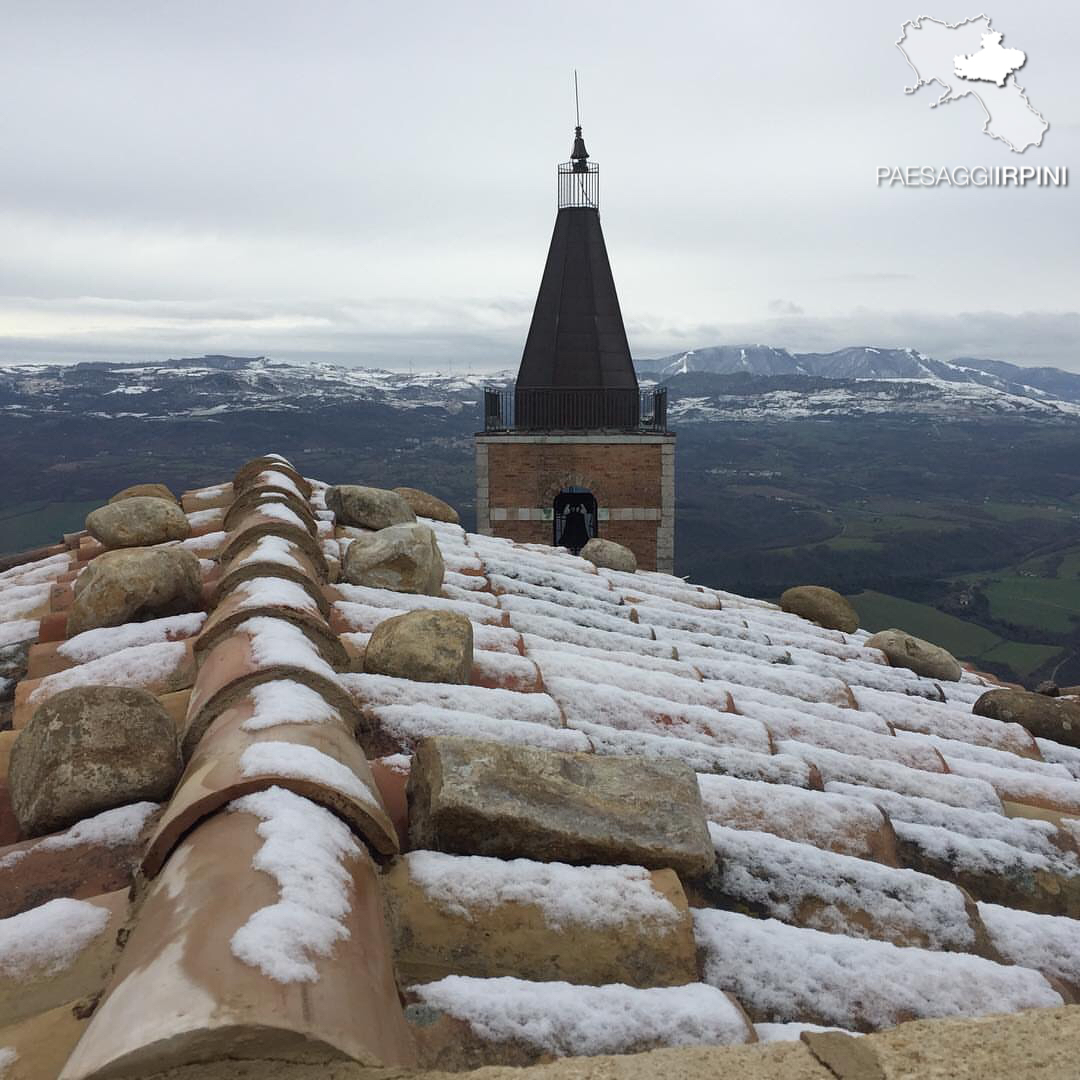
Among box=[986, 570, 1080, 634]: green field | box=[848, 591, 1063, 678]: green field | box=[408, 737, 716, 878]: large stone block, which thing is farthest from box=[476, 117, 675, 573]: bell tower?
box=[986, 570, 1080, 634]: green field

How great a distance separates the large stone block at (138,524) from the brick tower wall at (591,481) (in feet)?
39.3

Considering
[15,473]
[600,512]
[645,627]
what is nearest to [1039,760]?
[645,627]

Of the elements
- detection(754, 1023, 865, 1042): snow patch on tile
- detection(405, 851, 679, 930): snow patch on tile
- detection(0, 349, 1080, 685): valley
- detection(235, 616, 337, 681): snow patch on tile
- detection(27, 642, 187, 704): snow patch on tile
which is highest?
detection(235, 616, 337, 681): snow patch on tile

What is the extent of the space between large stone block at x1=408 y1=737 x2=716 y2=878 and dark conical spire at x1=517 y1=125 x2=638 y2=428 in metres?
15.1

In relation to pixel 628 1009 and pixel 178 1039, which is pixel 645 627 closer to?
pixel 628 1009

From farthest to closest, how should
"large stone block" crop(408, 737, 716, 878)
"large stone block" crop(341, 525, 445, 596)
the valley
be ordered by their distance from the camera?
the valley, "large stone block" crop(341, 525, 445, 596), "large stone block" crop(408, 737, 716, 878)

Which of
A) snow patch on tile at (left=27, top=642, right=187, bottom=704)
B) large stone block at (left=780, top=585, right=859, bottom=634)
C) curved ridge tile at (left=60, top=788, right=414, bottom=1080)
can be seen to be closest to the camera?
curved ridge tile at (left=60, top=788, right=414, bottom=1080)

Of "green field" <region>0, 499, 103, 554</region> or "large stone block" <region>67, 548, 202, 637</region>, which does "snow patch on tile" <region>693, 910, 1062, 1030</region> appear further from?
"green field" <region>0, 499, 103, 554</region>

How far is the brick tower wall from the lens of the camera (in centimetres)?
1709

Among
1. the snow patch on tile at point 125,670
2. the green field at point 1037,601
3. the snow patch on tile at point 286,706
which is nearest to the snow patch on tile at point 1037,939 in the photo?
the snow patch on tile at point 286,706

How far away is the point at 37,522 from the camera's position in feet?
333

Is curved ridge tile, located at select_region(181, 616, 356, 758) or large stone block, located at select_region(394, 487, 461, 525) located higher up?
curved ridge tile, located at select_region(181, 616, 356, 758)

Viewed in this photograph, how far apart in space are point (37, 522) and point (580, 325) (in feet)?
337

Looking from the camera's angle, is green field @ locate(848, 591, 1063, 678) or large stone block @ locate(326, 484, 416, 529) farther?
green field @ locate(848, 591, 1063, 678)
